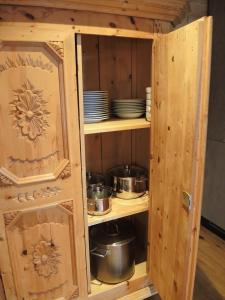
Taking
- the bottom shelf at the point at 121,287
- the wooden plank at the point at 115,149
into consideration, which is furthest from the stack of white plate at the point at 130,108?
the bottom shelf at the point at 121,287

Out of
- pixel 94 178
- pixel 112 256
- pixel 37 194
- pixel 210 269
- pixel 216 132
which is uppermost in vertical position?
pixel 216 132

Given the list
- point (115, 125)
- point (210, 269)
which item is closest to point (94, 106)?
point (115, 125)

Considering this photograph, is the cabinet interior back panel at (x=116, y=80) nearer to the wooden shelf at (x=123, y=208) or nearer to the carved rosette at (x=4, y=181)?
the wooden shelf at (x=123, y=208)

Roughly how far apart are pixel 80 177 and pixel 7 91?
1.54 ft

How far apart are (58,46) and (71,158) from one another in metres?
0.46

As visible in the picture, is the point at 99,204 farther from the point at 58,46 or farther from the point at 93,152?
the point at 58,46

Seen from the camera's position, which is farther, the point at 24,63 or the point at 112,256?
the point at 112,256

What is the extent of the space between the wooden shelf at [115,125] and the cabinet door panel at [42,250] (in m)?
0.35

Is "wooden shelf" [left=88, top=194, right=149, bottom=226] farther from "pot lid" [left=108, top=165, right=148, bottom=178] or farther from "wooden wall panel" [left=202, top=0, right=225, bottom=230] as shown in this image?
"wooden wall panel" [left=202, top=0, right=225, bottom=230]

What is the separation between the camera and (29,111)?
93 centimetres

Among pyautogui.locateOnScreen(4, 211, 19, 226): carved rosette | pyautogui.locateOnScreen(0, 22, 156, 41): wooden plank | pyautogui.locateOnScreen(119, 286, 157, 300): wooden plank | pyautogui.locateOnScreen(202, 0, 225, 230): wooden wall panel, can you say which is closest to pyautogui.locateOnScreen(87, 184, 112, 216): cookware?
pyautogui.locateOnScreen(4, 211, 19, 226): carved rosette

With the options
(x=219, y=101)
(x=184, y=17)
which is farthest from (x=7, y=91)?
(x=219, y=101)

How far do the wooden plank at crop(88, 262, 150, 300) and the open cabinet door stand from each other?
157 mm

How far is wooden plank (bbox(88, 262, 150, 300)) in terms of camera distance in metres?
1.31
